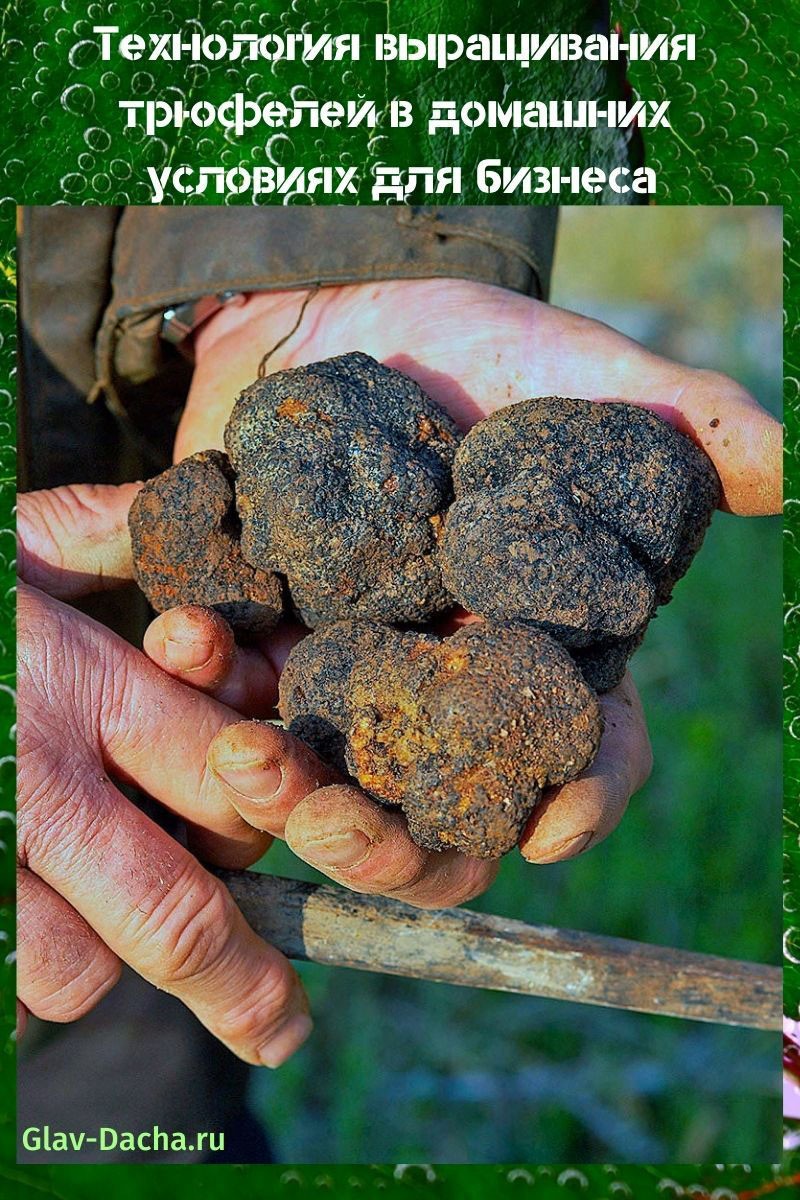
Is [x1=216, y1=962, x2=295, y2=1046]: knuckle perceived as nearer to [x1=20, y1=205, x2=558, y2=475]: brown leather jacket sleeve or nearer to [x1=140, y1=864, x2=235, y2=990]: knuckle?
[x1=140, y1=864, x2=235, y2=990]: knuckle

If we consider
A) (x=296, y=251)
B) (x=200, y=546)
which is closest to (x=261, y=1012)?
(x=200, y=546)

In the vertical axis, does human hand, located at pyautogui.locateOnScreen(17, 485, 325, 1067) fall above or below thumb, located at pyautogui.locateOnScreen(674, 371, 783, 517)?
below

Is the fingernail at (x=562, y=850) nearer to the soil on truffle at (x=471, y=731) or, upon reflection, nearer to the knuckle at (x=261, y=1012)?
the soil on truffle at (x=471, y=731)

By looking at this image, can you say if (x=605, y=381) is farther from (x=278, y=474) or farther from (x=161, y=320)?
(x=161, y=320)

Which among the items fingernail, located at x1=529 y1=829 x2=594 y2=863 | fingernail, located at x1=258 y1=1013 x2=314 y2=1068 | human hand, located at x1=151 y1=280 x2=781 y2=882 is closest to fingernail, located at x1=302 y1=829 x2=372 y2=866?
human hand, located at x1=151 y1=280 x2=781 y2=882

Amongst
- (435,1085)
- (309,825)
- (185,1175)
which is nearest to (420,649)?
(309,825)

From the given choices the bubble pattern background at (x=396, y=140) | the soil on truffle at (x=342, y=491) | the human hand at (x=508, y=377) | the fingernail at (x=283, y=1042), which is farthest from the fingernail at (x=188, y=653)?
the fingernail at (x=283, y=1042)
